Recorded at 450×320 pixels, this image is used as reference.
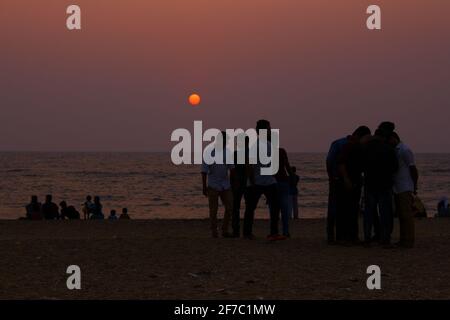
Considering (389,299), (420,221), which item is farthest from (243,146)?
(420,221)

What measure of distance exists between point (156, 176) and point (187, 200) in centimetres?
3638

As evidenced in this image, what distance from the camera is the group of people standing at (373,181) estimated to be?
1227 centimetres

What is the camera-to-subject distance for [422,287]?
29.7 feet

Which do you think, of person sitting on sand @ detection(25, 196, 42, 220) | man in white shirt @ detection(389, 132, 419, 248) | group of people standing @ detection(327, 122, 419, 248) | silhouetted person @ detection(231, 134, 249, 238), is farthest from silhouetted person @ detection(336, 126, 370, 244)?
person sitting on sand @ detection(25, 196, 42, 220)

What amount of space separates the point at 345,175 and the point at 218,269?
10.0 feet

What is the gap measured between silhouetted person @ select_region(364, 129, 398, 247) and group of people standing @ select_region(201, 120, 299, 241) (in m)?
1.35

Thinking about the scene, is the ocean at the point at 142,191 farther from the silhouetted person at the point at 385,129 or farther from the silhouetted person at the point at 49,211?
the silhouetted person at the point at 385,129

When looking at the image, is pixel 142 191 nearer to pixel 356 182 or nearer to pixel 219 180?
pixel 219 180

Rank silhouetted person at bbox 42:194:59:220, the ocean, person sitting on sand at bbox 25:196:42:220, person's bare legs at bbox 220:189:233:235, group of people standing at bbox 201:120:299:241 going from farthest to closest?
1. the ocean
2. silhouetted person at bbox 42:194:59:220
3. person sitting on sand at bbox 25:196:42:220
4. person's bare legs at bbox 220:189:233:235
5. group of people standing at bbox 201:120:299:241

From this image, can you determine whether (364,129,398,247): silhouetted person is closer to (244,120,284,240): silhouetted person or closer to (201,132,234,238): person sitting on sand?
(244,120,284,240): silhouetted person

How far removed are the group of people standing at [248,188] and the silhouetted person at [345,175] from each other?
787mm

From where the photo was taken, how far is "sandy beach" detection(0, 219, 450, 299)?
8656mm

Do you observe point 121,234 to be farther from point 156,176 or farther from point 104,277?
point 156,176

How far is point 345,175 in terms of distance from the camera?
488 inches
